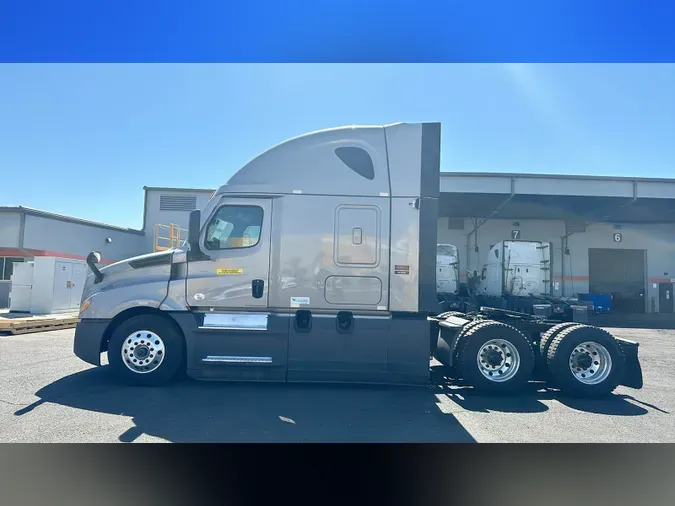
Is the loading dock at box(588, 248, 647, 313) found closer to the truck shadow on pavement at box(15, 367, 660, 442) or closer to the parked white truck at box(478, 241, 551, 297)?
the parked white truck at box(478, 241, 551, 297)

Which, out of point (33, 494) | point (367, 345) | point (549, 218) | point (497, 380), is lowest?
point (33, 494)

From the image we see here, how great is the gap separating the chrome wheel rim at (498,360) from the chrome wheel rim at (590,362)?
92cm

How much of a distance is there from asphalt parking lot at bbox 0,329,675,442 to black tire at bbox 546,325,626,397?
0.64 ft

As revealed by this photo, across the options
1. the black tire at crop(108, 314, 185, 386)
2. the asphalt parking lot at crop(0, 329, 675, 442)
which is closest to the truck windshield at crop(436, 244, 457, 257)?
the asphalt parking lot at crop(0, 329, 675, 442)

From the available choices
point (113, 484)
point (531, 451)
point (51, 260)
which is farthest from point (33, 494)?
point (51, 260)

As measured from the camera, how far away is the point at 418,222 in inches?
247

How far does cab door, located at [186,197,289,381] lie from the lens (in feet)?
20.2

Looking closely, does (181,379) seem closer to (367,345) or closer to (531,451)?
(367,345)

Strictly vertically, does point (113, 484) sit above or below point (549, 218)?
below

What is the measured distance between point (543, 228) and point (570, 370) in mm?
20224

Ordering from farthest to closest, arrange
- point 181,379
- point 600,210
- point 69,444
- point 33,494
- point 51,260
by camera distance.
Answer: point 600,210
point 51,260
point 181,379
point 69,444
point 33,494

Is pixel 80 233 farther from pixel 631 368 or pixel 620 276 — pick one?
pixel 620 276

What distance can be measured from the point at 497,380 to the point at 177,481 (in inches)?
185

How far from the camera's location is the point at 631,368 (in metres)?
6.61
